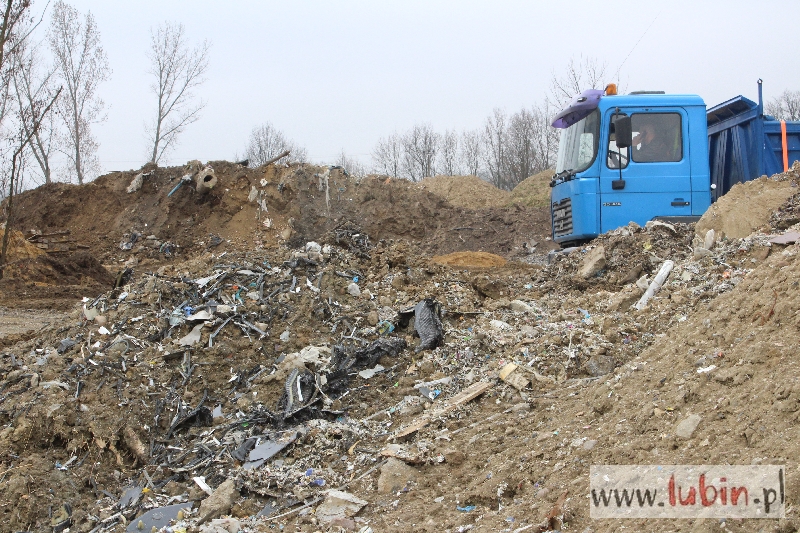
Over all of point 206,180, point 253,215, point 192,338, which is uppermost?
point 206,180

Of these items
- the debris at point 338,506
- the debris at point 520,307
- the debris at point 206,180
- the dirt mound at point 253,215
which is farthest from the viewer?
the debris at point 206,180

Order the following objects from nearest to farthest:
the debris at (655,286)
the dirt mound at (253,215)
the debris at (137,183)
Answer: the debris at (655,286) → the dirt mound at (253,215) → the debris at (137,183)

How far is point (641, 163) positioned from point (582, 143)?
2.68ft

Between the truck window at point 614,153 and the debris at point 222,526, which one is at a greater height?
the truck window at point 614,153

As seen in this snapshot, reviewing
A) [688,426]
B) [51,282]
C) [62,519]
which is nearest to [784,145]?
[688,426]

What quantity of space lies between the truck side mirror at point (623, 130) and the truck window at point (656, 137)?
297mm

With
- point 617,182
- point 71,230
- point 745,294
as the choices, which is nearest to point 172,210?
point 71,230

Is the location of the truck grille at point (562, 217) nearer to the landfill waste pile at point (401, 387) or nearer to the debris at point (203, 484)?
the landfill waste pile at point (401, 387)

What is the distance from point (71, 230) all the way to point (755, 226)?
19.7 m

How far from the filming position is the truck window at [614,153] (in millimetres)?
8086

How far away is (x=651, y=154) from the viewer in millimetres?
8164

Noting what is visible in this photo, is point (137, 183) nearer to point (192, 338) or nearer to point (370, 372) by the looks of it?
point (192, 338)

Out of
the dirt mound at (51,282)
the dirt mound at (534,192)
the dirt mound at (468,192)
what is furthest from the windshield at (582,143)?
the dirt mound at (468,192)

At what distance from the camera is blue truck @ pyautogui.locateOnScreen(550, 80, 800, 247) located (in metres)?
8.10
